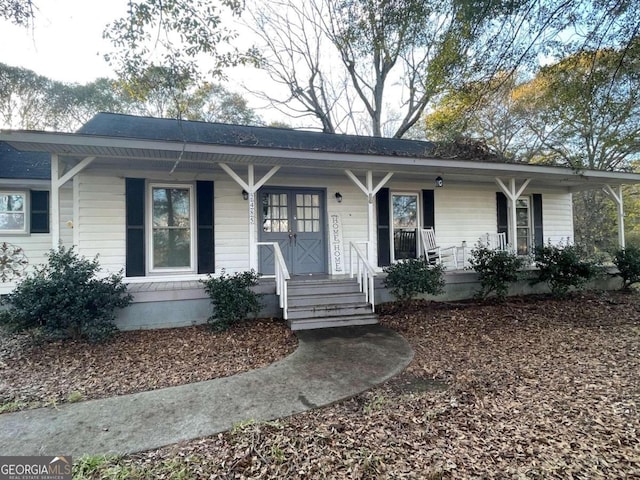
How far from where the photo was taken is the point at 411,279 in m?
6.14

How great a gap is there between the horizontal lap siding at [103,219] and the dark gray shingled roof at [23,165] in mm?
2466

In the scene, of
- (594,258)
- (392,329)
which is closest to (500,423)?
(392,329)

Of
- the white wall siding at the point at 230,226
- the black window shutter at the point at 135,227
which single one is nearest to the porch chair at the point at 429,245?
the white wall siding at the point at 230,226

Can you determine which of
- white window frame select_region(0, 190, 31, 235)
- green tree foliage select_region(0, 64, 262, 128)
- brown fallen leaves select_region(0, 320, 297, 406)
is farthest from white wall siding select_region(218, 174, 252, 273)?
green tree foliage select_region(0, 64, 262, 128)

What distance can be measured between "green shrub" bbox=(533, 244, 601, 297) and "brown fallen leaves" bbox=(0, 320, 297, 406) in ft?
18.8

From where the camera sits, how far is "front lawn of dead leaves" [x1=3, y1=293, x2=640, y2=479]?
220 cm

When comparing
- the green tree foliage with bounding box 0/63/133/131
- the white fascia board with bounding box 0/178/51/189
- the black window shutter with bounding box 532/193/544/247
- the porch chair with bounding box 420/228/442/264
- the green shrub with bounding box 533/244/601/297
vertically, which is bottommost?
the green shrub with bounding box 533/244/601/297

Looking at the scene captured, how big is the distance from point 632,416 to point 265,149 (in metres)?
5.31

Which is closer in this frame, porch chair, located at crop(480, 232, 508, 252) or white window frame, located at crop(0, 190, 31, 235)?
white window frame, located at crop(0, 190, 31, 235)

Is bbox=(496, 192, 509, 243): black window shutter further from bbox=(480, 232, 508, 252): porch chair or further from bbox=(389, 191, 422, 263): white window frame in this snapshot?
bbox=(389, 191, 422, 263): white window frame

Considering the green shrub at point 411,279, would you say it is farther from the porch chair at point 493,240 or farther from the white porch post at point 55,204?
the white porch post at point 55,204

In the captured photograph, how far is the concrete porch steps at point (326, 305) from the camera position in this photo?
546 centimetres

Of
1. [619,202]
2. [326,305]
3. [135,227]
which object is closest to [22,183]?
[135,227]

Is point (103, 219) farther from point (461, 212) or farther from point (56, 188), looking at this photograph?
point (461, 212)
